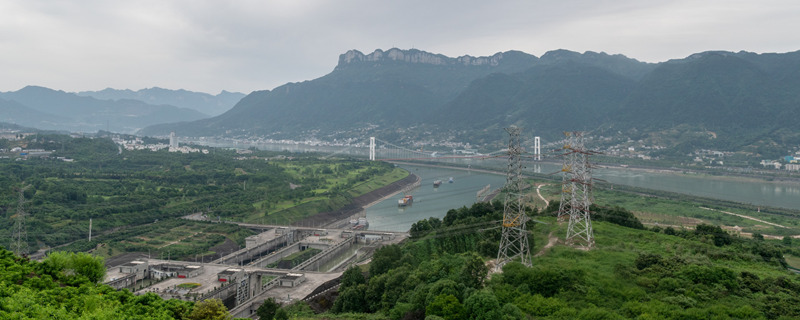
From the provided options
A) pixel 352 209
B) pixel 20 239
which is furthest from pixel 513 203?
pixel 352 209

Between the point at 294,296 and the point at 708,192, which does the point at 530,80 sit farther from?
the point at 294,296

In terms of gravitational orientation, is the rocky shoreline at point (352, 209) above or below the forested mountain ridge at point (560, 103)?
below

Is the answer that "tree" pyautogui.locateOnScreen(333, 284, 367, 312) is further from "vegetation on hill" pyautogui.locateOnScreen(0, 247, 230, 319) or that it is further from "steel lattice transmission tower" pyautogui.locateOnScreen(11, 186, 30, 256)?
"steel lattice transmission tower" pyautogui.locateOnScreen(11, 186, 30, 256)

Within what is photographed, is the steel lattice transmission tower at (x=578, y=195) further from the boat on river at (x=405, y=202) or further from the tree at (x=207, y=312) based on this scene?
the boat on river at (x=405, y=202)

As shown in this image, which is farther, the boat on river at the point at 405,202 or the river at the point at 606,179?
the boat on river at the point at 405,202

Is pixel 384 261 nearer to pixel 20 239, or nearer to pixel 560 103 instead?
pixel 20 239

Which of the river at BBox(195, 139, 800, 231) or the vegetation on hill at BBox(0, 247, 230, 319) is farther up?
the vegetation on hill at BBox(0, 247, 230, 319)

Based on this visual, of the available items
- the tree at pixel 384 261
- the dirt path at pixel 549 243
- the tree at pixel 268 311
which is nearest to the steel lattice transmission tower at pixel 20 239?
the tree at pixel 268 311

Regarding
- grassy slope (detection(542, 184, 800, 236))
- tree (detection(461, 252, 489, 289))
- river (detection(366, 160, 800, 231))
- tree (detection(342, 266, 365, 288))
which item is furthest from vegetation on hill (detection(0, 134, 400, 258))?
grassy slope (detection(542, 184, 800, 236))

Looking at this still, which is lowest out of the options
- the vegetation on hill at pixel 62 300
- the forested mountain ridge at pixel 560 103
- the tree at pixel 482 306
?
the tree at pixel 482 306
